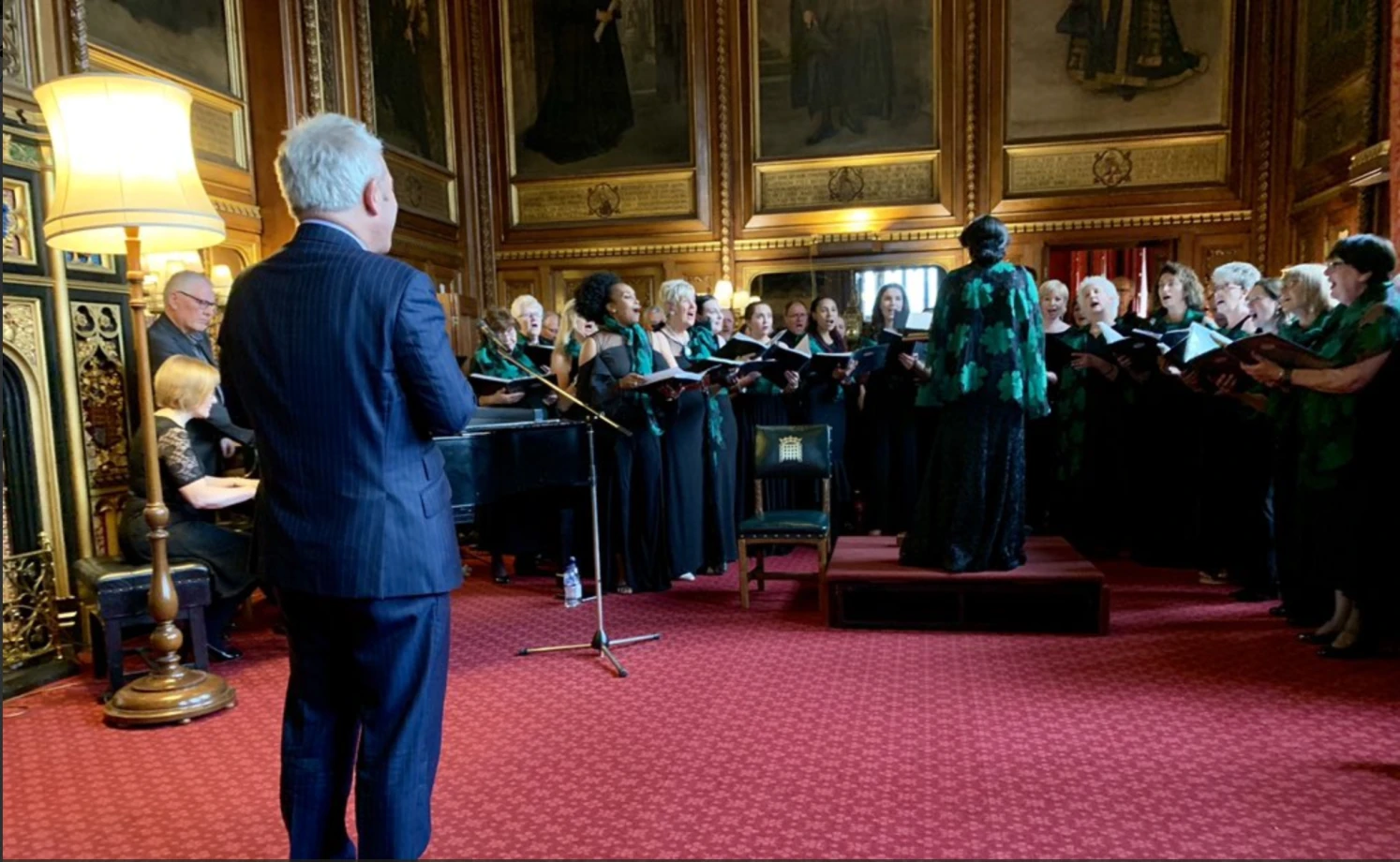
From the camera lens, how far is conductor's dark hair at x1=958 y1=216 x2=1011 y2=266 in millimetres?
4238

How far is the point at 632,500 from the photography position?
5496 millimetres

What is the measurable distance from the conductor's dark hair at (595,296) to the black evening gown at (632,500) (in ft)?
1.06

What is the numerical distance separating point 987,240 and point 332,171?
3237 millimetres

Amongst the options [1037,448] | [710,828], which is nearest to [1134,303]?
[1037,448]

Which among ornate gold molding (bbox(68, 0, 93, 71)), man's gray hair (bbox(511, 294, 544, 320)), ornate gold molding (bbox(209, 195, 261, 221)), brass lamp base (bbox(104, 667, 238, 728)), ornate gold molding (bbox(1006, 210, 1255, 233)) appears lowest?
brass lamp base (bbox(104, 667, 238, 728))

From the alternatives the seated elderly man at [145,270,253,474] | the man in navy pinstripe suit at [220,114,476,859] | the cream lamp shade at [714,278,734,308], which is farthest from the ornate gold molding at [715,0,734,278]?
the man in navy pinstripe suit at [220,114,476,859]

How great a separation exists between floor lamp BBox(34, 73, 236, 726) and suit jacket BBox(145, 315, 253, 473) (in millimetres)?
556

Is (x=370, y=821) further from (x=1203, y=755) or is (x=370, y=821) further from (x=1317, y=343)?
(x=1317, y=343)

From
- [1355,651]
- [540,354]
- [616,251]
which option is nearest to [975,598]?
[1355,651]

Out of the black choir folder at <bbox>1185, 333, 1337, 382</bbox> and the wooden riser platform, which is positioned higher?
the black choir folder at <bbox>1185, 333, 1337, 382</bbox>

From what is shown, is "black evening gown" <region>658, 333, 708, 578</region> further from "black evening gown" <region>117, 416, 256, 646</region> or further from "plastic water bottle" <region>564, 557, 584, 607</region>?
"black evening gown" <region>117, 416, 256, 646</region>

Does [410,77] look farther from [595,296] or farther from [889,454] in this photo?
[889,454]

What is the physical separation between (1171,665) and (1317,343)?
1592mm

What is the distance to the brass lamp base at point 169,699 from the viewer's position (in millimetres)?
3508
